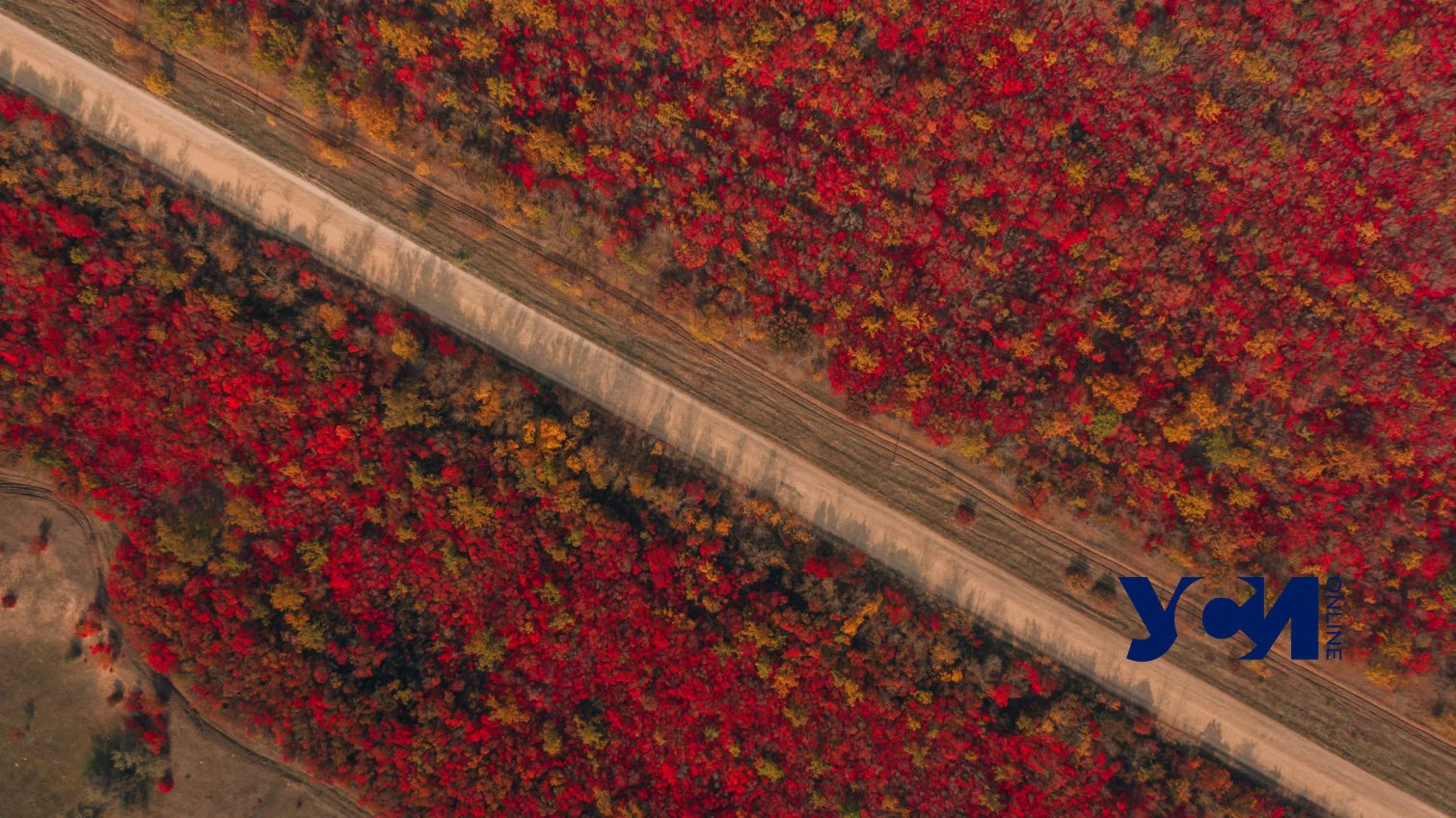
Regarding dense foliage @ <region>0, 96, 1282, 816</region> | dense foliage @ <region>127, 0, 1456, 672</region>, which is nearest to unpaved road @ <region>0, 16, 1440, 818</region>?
dense foliage @ <region>0, 96, 1282, 816</region>

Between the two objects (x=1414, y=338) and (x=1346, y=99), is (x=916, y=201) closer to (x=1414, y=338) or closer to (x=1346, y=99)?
(x=1346, y=99)

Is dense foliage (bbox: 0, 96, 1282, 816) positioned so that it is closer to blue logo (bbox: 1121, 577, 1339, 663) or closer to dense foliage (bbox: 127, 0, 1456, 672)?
blue logo (bbox: 1121, 577, 1339, 663)

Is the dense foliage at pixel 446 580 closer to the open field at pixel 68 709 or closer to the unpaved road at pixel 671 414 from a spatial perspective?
the unpaved road at pixel 671 414

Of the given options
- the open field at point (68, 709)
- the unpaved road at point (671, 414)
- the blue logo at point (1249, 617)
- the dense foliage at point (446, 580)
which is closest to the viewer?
the open field at point (68, 709)

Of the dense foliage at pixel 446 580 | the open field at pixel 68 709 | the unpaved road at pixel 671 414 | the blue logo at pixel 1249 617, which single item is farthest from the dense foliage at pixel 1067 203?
the open field at pixel 68 709

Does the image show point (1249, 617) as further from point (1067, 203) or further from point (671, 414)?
point (671, 414)

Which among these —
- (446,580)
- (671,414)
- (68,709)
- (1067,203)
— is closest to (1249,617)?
(1067,203)
